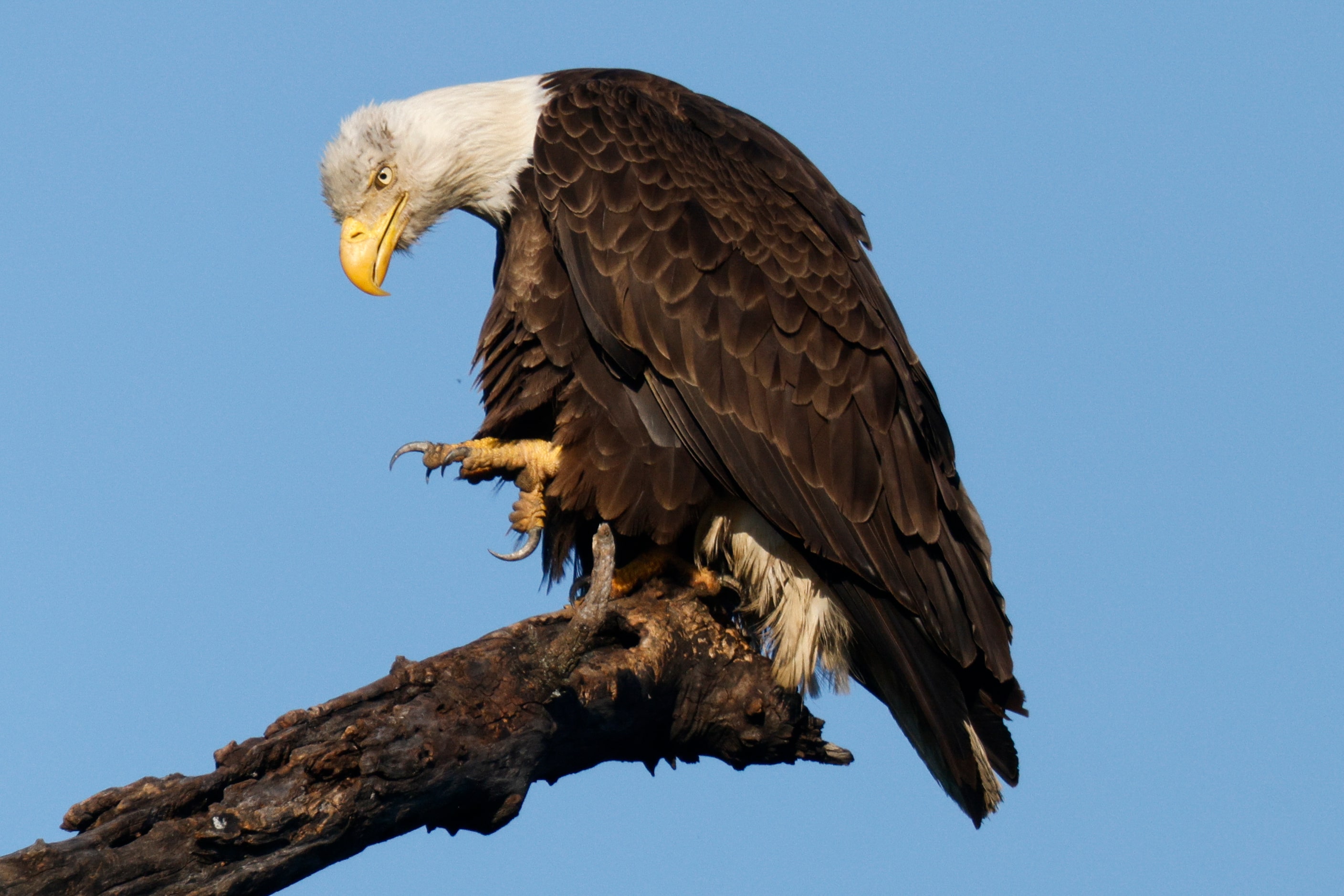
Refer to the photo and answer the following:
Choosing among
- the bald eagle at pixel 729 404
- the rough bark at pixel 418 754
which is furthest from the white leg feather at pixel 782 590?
the rough bark at pixel 418 754

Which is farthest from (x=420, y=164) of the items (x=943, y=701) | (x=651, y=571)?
(x=943, y=701)

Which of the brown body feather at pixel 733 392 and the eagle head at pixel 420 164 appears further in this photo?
the eagle head at pixel 420 164

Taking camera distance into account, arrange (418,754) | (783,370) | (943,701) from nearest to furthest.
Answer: (418,754) → (943,701) → (783,370)

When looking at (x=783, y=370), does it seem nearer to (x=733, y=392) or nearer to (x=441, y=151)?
(x=733, y=392)

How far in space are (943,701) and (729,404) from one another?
1349 mm

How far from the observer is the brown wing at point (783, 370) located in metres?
5.36

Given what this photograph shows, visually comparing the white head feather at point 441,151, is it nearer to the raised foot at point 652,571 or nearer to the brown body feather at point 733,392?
the brown body feather at point 733,392

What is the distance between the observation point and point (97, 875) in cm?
388

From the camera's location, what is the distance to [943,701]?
5352 millimetres

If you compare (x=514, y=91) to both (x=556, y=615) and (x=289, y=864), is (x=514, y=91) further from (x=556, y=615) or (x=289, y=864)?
(x=289, y=864)

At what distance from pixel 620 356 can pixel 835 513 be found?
3.23 feet

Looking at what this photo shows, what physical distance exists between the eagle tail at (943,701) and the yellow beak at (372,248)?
2.25 m

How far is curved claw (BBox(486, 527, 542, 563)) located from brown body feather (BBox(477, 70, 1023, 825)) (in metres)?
0.12

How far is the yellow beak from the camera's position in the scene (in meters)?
5.95
